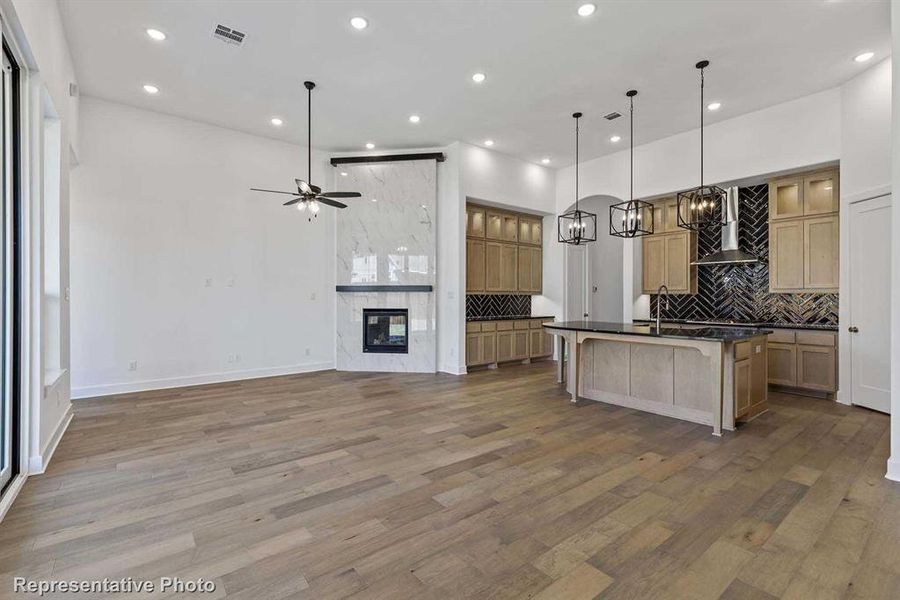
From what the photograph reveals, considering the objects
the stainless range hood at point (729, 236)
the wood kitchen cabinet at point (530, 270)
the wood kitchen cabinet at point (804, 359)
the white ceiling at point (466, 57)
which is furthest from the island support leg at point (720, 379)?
the wood kitchen cabinet at point (530, 270)

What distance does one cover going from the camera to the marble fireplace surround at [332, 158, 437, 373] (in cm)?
695

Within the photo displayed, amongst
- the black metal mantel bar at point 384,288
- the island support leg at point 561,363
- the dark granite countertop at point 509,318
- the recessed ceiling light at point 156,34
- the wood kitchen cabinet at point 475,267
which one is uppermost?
the recessed ceiling light at point 156,34

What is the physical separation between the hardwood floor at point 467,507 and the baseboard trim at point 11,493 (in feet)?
0.16

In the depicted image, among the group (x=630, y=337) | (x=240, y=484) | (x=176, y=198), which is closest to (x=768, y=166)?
(x=630, y=337)

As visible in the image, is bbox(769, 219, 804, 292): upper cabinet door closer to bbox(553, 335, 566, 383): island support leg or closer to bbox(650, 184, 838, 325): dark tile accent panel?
bbox(650, 184, 838, 325): dark tile accent panel

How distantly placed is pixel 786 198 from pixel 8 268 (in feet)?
27.0

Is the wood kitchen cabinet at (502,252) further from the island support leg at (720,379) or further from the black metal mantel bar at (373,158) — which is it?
the island support leg at (720,379)

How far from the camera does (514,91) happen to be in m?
5.10

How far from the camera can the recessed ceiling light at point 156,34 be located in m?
3.88

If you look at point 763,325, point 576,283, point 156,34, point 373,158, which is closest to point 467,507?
point 156,34

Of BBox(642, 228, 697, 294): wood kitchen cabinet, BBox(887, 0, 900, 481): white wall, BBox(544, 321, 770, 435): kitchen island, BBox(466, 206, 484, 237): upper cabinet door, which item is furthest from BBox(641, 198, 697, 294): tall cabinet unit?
BBox(887, 0, 900, 481): white wall

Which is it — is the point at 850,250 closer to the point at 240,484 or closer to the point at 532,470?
the point at 532,470

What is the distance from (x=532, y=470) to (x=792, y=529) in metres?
1.50

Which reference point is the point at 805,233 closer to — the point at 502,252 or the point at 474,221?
the point at 502,252
